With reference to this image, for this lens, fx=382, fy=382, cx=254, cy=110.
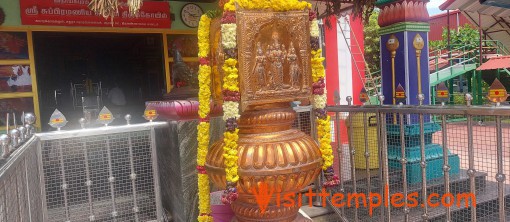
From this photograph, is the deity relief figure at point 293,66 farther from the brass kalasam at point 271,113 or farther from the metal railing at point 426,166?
the metal railing at point 426,166

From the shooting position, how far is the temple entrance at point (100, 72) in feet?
24.6

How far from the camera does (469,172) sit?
281cm

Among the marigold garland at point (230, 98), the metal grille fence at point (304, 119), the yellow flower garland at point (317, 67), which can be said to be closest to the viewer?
the marigold garland at point (230, 98)

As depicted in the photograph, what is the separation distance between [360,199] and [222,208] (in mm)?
1583

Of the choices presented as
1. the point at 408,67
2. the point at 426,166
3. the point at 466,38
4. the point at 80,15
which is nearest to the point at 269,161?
the point at 426,166

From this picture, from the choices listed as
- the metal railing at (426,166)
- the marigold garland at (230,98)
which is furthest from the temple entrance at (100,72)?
the marigold garland at (230,98)

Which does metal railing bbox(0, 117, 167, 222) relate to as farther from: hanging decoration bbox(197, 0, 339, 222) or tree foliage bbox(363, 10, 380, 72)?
tree foliage bbox(363, 10, 380, 72)

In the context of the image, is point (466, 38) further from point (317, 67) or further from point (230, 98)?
point (230, 98)

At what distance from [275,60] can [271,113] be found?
1.31 feet

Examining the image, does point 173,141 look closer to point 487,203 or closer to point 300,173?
point 300,173

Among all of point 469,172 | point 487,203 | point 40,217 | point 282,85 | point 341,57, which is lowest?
point 487,203

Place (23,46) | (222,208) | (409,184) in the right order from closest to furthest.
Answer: (222,208), (409,184), (23,46)

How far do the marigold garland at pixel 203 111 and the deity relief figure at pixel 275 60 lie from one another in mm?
594

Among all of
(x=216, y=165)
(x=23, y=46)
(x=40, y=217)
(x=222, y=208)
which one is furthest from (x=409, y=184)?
(x=23, y=46)
